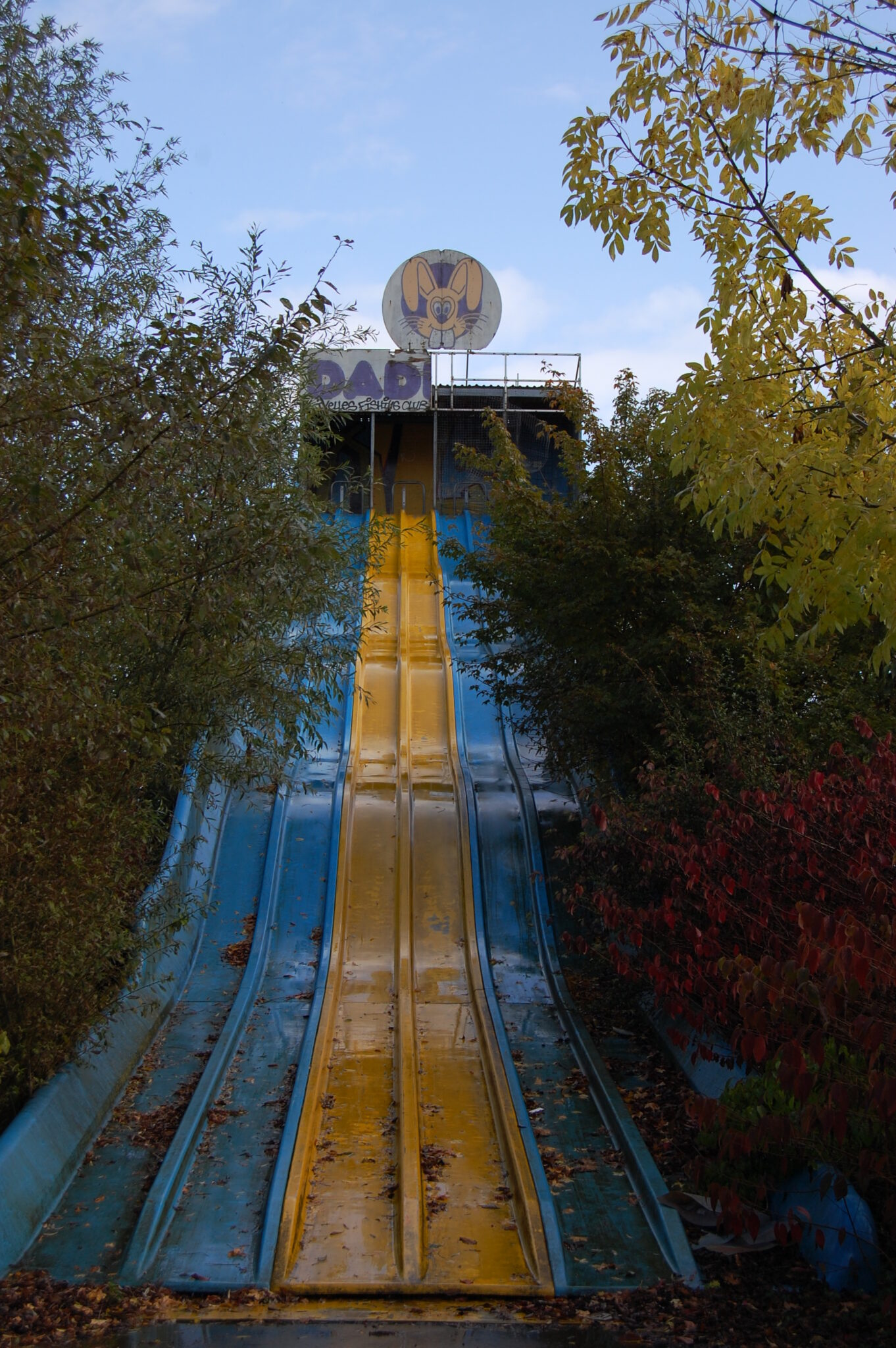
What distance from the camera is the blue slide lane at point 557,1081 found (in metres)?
4.87

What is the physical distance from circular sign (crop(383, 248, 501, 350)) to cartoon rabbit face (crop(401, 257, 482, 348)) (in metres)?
0.01

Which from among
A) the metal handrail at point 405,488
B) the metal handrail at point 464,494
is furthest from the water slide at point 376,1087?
the metal handrail at point 405,488

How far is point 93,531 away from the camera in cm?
412

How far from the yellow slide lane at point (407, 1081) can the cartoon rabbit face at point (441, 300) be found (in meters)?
11.7

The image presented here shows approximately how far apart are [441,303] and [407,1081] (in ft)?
61.5

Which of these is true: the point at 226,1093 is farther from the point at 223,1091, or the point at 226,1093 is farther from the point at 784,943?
the point at 784,943

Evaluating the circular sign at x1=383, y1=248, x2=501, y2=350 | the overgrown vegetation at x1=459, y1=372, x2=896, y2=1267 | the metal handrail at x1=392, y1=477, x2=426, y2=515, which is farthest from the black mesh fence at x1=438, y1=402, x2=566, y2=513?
the overgrown vegetation at x1=459, y1=372, x2=896, y2=1267

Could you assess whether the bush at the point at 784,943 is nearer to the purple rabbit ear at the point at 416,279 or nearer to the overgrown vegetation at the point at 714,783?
the overgrown vegetation at the point at 714,783

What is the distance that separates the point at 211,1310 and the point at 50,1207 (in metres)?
1.23

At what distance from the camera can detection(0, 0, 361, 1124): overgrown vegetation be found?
3.97m

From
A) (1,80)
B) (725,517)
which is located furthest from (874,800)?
(1,80)

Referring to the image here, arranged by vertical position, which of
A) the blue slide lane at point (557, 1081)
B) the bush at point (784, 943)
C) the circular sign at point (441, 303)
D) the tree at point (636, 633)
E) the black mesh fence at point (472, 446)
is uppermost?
the circular sign at point (441, 303)

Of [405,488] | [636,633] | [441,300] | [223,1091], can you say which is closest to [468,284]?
[441,300]

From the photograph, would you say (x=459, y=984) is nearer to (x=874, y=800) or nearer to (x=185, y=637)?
(x=185, y=637)
